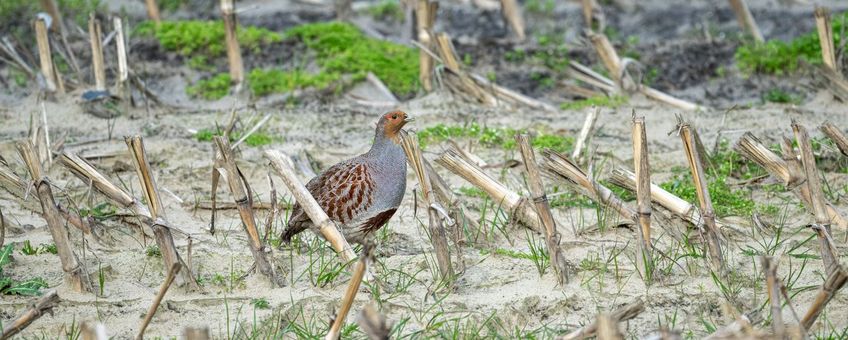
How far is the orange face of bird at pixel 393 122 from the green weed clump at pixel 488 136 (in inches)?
58.4

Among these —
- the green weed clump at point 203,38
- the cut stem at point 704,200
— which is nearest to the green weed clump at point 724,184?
the cut stem at point 704,200

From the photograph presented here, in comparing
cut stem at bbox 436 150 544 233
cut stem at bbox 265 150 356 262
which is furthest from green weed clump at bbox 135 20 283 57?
cut stem at bbox 265 150 356 262

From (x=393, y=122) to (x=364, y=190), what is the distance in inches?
15.2

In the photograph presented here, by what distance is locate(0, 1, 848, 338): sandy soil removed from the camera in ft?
14.7

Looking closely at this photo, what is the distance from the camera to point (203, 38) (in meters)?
8.99

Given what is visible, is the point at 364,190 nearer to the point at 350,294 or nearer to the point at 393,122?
the point at 393,122

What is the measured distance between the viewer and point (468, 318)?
4.44 meters

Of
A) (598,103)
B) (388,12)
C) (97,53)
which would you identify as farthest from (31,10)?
(598,103)

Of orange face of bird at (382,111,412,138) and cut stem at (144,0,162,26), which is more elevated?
cut stem at (144,0,162,26)

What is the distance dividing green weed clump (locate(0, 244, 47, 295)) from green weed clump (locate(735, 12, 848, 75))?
225 inches

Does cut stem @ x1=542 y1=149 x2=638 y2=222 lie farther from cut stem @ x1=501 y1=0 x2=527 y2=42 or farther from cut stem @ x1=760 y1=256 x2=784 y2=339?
cut stem @ x1=501 y1=0 x2=527 y2=42

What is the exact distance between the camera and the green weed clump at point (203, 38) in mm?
8977

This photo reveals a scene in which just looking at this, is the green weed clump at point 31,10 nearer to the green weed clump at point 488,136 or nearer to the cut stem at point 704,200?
the green weed clump at point 488,136

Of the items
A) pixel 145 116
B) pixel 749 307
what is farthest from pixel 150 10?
pixel 749 307
